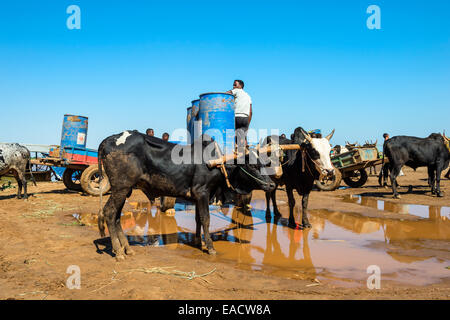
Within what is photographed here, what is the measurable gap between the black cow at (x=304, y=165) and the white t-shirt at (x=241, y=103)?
1190 mm

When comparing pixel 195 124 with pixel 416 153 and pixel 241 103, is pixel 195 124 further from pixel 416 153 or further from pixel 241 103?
pixel 416 153

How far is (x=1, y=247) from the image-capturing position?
18.4ft

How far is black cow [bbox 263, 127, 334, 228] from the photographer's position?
6723 millimetres

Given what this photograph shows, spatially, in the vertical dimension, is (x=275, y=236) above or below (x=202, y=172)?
below

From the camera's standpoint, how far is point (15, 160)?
1182cm

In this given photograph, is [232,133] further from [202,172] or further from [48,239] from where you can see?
[48,239]

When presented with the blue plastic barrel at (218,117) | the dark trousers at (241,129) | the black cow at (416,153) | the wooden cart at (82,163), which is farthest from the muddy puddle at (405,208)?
the wooden cart at (82,163)

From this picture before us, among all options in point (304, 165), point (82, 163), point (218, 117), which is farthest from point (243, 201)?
point (82, 163)

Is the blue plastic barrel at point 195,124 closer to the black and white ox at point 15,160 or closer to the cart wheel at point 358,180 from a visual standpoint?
the black and white ox at point 15,160

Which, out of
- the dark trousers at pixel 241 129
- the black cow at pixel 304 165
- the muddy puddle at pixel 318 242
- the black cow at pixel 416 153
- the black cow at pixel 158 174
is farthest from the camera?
the black cow at pixel 416 153

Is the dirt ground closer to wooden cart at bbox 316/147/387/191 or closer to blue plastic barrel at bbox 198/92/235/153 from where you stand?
blue plastic barrel at bbox 198/92/235/153

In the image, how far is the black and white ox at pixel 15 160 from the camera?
11.5m

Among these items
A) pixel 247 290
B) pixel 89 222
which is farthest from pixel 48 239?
pixel 247 290

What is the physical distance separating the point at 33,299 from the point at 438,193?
13.5 m
